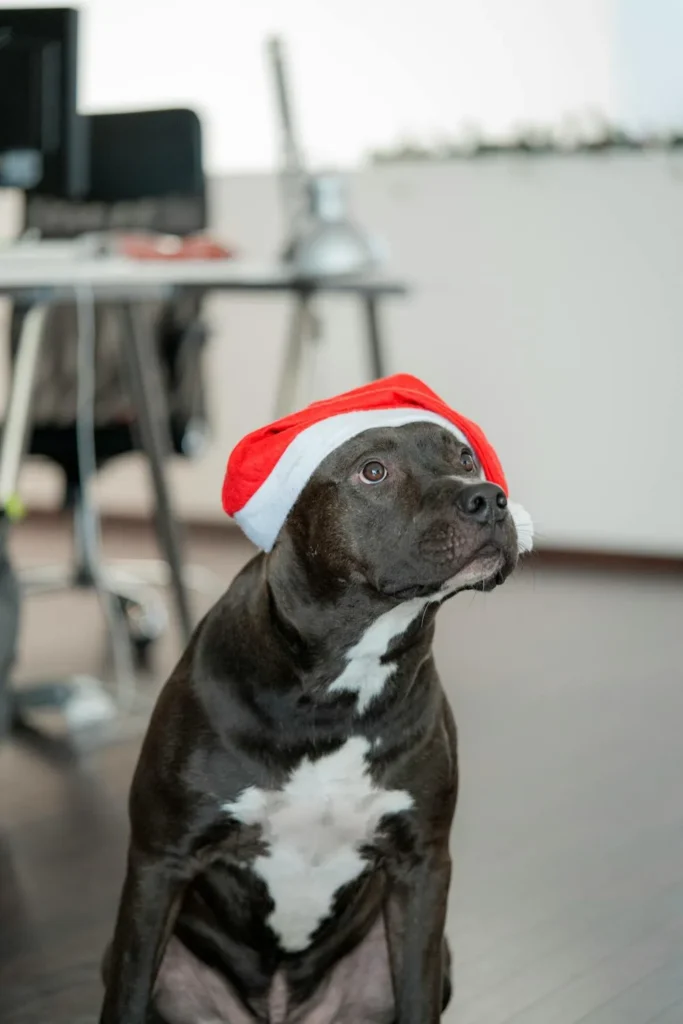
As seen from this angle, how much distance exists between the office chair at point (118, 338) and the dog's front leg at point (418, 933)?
2236 mm

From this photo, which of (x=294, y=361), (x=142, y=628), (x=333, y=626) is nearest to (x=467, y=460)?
(x=333, y=626)

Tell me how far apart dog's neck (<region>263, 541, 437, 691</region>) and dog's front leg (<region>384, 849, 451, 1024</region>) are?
0.21 metres

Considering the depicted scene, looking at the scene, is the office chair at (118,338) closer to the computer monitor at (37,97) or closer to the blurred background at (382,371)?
the blurred background at (382,371)

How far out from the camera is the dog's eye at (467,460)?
149cm

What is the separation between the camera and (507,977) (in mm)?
1938

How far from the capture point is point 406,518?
141 cm

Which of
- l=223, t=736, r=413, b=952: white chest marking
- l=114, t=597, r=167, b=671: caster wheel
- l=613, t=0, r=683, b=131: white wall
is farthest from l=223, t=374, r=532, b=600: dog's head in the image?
l=613, t=0, r=683, b=131: white wall

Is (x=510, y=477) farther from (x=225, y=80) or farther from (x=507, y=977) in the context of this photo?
(x=507, y=977)

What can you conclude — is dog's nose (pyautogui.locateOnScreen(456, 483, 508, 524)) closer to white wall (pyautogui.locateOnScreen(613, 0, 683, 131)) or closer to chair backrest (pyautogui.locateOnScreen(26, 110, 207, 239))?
chair backrest (pyautogui.locateOnScreen(26, 110, 207, 239))

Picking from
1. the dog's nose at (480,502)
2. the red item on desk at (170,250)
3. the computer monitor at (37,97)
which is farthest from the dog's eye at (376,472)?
the red item on desk at (170,250)

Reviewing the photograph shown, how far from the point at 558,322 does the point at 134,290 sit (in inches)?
85.3

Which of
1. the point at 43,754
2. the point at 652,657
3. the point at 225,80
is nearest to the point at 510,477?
the point at 652,657

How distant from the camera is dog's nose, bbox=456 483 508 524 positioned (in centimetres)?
135

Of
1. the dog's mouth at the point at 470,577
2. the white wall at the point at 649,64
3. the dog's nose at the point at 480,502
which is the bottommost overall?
the dog's mouth at the point at 470,577
